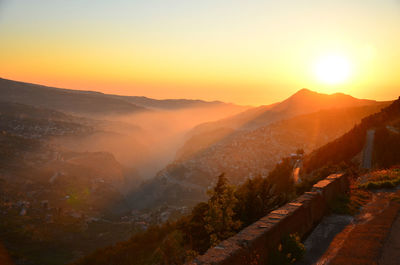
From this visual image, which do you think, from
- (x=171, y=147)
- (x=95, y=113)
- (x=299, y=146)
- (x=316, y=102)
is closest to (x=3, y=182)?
(x=299, y=146)

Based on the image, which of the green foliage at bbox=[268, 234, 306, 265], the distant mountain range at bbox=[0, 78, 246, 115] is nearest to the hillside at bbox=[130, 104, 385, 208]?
the green foliage at bbox=[268, 234, 306, 265]

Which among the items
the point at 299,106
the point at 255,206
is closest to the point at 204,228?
the point at 255,206

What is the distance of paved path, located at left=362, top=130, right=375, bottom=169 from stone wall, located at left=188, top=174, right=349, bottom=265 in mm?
22792

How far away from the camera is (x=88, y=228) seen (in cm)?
3519

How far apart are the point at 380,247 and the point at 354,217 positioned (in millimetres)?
1957

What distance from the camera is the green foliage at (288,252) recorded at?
4818 mm

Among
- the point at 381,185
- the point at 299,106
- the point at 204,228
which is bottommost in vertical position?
the point at 204,228

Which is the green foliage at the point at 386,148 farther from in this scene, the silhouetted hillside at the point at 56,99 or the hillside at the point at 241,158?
the silhouetted hillside at the point at 56,99

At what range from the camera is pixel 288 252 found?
505cm

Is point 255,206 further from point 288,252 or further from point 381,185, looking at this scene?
point 381,185

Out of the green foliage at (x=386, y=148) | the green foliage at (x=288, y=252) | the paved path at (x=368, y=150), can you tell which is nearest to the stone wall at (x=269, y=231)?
the green foliage at (x=288, y=252)

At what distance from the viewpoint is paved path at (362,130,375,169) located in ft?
88.7

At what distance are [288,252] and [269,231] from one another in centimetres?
64

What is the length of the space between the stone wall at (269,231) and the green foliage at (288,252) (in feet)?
0.36
